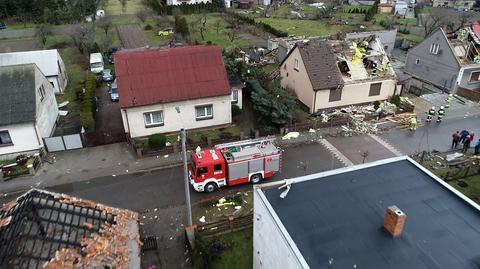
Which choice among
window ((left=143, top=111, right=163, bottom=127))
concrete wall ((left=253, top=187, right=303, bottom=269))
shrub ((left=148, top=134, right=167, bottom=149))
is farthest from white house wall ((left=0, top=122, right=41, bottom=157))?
concrete wall ((left=253, top=187, right=303, bottom=269))

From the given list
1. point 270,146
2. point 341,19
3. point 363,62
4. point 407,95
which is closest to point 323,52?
point 363,62

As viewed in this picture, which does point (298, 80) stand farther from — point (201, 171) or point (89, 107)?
point (89, 107)

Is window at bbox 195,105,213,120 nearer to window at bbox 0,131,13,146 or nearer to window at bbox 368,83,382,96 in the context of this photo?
window at bbox 0,131,13,146

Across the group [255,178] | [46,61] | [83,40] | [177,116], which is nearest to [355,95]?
[255,178]

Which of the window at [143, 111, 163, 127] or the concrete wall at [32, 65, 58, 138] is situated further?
the window at [143, 111, 163, 127]

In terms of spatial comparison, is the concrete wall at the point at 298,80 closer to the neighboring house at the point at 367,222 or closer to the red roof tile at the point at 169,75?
the red roof tile at the point at 169,75

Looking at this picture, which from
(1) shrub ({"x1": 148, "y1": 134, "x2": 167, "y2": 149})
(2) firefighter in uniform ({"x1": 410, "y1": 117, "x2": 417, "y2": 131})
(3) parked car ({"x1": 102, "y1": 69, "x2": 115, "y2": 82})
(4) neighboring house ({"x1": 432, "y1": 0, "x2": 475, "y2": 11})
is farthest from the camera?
(4) neighboring house ({"x1": 432, "y1": 0, "x2": 475, "y2": 11})

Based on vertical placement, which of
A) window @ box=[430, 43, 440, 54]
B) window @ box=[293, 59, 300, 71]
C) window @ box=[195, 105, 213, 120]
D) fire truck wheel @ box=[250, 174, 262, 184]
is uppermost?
window @ box=[430, 43, 440, 54]
